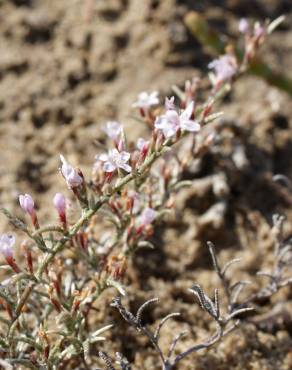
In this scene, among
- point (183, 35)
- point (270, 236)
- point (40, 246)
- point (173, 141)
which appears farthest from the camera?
point (183, 35)

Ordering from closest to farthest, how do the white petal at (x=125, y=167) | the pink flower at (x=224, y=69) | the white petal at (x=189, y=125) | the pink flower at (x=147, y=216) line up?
the white petal at (x=125, y=167), the white petal at (x=189, y=125), the pink flower at (x=147, y=216), the pink flower at (x=224, y=69)

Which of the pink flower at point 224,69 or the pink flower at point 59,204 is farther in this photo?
the pink flower at point 224,69

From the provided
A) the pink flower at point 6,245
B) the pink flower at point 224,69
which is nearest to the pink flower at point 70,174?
the pink flower at point 6,245

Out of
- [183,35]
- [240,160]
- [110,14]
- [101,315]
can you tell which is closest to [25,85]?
[110,14]

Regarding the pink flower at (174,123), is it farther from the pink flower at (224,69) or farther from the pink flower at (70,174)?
the pink flower at (224,69)

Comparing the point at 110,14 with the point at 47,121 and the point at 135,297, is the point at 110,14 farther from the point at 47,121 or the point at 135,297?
the point at 135,297

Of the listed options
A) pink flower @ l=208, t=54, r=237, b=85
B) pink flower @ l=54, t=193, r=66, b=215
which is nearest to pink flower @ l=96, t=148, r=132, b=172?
pink flower @ l=54, t=193, r=66, b=215
